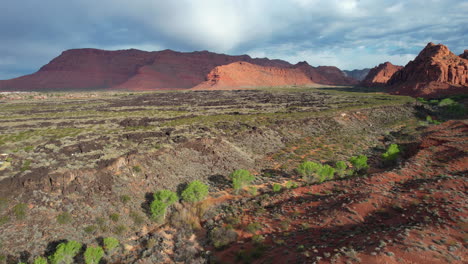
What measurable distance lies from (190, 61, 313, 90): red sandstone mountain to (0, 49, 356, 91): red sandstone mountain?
41.4ft

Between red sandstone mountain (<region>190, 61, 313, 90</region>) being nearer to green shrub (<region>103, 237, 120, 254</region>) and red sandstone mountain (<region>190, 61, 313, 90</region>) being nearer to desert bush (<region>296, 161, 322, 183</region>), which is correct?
desert bush (<region>296, 161, 322, 183</region>)

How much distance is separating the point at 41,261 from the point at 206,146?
14306mm

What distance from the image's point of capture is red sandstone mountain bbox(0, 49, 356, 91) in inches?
5782

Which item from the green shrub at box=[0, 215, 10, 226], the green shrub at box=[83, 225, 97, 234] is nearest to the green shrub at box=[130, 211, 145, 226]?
the green shrub at box=[83, 225, 97, 234]

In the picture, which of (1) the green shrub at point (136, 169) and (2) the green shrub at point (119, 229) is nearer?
(2) the green shrub at point (119, 229)

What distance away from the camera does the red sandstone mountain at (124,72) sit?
147 metres

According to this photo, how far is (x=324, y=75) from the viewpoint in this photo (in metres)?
170

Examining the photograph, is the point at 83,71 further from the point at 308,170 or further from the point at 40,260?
the point at 308,170

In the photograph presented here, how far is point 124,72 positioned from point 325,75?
145 m

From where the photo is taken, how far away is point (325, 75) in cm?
17025

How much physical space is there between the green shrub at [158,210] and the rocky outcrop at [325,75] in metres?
164

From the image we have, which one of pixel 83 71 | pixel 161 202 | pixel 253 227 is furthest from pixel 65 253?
pixel 83 71

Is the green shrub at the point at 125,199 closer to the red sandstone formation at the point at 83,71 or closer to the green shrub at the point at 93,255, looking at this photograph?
the green shrub at the point at 93,255

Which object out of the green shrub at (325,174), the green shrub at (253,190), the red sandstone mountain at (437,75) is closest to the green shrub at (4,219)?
the green shrub at (253,190)
